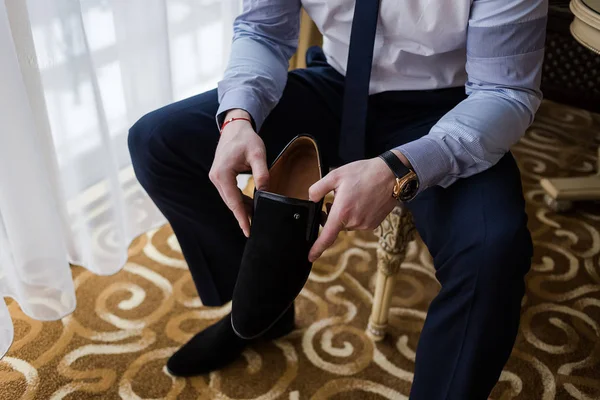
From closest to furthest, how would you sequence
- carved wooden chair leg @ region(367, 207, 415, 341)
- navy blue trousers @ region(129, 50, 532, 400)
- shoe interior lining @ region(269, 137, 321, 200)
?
navy blue trousers @ region(129, 50, 532, 400)
shoe interior lining @ region(269, 137, 321, 200)
carved wooden chair leg @ region(367, 207, 415, 341)

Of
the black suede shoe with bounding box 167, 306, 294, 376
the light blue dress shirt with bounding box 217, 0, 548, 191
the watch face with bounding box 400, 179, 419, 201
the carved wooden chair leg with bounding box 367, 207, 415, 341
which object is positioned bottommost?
the black suede shoe with bounding box 167, 306, 294, 376

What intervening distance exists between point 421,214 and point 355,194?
153mm

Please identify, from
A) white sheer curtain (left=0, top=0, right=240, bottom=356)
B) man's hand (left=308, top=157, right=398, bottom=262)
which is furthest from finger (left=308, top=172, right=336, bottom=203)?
white sheer curtain (left=0, top=0, right=240, bottom=356)

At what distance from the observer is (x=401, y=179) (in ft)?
2.48

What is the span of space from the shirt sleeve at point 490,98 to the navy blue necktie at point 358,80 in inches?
5.6

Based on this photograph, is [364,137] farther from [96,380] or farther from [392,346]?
[96,380]

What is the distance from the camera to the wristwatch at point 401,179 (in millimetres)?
758

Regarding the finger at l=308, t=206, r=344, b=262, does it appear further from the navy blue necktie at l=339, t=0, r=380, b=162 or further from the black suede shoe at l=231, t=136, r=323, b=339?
the navy blue necktie at l=339, t=0, r=380, b=162

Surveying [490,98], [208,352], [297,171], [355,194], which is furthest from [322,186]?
[208,352]

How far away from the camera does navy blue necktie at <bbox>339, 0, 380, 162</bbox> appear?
880mm

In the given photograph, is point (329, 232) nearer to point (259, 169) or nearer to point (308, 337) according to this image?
point (259, 169)

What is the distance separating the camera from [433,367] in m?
0.79

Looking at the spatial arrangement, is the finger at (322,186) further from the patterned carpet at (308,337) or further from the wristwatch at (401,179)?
the patterned carpet at (308,337)

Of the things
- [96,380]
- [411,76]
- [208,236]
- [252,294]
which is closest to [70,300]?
[96,380]
